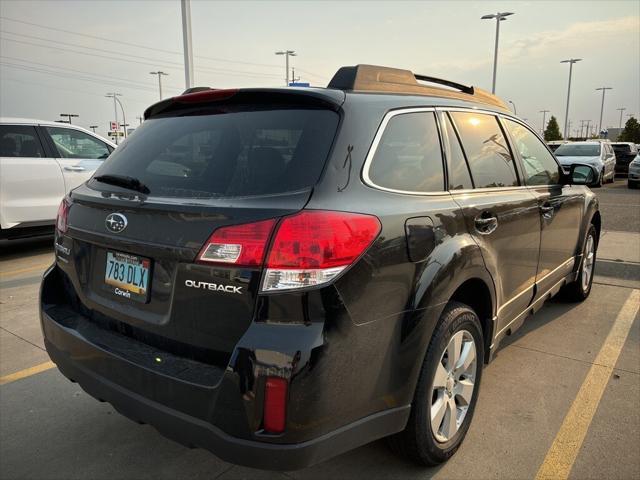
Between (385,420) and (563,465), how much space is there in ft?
3.59

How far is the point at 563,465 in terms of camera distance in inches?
95.8

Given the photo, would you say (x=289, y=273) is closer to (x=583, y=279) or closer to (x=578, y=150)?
(x=583, y=279)

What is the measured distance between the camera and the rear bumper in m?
1.71

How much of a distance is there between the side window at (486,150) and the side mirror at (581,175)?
4.23ft

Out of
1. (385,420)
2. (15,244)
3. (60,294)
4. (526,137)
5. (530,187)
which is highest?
(526,137)

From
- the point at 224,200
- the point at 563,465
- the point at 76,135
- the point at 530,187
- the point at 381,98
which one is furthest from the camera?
the point at 76,135

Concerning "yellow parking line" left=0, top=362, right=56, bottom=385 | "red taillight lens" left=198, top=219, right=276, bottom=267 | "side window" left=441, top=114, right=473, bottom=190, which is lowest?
"yellow parking line" left=0, top=362, right=56, bottom=385

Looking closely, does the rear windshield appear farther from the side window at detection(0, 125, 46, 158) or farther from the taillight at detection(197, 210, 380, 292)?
the side window at detection(0, 125, 46, 158)

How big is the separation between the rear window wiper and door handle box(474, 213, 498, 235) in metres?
1.57

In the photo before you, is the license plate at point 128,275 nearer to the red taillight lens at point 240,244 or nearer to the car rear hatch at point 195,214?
the car rear hatch at point 195,214

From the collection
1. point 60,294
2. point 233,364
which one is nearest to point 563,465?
point 233,364

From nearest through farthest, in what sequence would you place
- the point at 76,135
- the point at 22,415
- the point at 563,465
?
the point at 563,465 → the point at 22,415 → the point at 76,135

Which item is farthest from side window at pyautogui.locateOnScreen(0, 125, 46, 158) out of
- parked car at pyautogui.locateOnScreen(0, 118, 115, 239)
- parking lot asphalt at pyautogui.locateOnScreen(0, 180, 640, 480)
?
parking lot asphalt at pyautogui.locateOnScreen(0, 180, 640, 480)

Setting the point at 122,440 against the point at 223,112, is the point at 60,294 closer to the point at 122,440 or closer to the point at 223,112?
the point at 122,440
